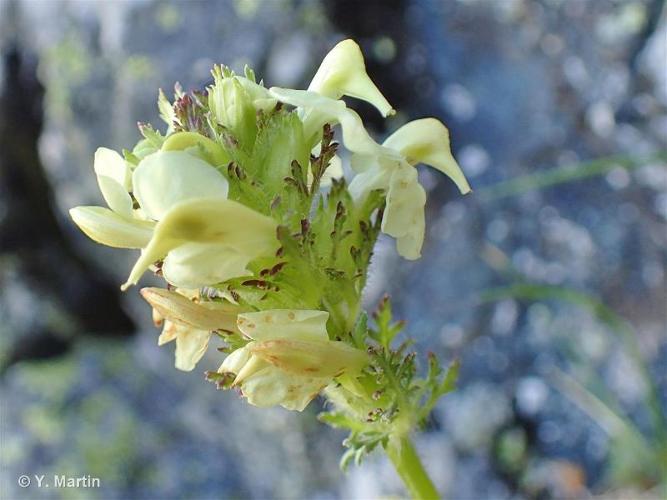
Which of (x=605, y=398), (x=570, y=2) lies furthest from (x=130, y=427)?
(x=570, y=2)

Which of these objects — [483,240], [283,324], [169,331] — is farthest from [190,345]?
[483,240]

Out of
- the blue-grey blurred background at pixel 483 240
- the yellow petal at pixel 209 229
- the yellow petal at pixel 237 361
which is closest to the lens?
the yellow petal at pixel 209 229

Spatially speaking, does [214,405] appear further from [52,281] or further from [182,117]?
[182,117]

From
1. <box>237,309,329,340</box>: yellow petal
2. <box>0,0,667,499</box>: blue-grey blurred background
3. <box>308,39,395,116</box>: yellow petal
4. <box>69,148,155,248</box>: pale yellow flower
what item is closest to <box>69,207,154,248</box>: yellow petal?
<box>69,148,155,248</box>: pale yellow flower

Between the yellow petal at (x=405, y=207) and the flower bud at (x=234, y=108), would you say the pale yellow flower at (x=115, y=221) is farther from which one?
the yellow petal at (x=405, y=207)

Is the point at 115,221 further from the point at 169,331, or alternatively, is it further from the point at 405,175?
the point at 405,175

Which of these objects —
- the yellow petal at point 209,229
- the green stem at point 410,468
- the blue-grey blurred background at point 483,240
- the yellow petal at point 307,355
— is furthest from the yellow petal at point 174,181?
the blue-grey blurred background at point 483,240
